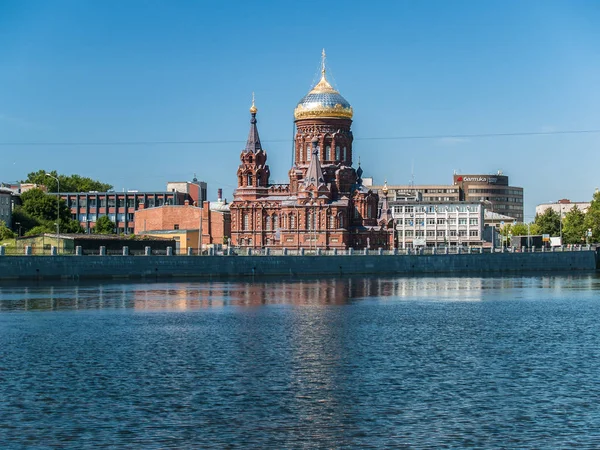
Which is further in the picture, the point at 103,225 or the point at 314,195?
the point at 103,225

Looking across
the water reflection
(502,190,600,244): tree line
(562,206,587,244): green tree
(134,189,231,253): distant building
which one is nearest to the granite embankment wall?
the water reflection

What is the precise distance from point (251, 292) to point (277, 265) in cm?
2414

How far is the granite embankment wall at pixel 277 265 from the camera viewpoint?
9064 cm

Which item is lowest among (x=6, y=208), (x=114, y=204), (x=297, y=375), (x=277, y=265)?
(x=297, y=375)

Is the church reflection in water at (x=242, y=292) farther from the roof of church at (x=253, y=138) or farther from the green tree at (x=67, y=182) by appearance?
the green tree at (x=67, y=182)

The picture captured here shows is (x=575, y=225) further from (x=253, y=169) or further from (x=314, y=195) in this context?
(x=253, y=169)

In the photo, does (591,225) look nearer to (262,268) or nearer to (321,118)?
(321,118)

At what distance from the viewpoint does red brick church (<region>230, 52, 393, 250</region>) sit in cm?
12744

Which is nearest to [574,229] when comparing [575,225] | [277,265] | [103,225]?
[575,225]

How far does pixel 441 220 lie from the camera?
184875 mm

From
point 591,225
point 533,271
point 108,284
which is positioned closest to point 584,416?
point 108,284

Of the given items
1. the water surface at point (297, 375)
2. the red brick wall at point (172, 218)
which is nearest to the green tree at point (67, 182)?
the red brick wall at point (172, 218)

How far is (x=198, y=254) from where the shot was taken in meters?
106

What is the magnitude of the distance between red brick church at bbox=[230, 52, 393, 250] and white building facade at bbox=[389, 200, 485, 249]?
48.5 m
